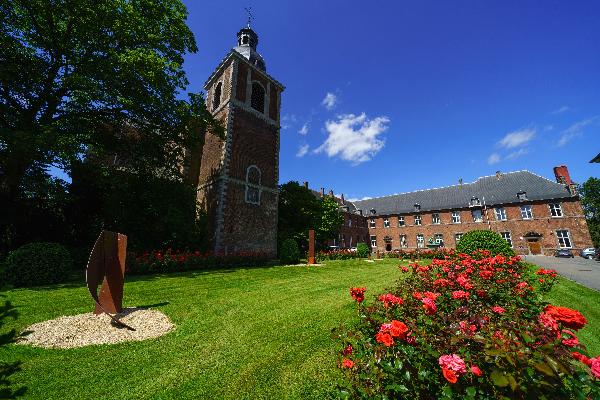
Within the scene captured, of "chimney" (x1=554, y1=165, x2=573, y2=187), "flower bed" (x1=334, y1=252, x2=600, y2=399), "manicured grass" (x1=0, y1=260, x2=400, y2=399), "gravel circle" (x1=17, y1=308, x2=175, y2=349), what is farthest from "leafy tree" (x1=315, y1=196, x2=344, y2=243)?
"chimney" (x1=554, y1=165, x2=573, y2=187)

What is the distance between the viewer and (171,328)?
5371mm

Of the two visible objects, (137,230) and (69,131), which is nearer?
(69,131)

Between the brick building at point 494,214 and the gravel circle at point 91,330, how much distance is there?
3713 cm

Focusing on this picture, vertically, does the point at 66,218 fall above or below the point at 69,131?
below

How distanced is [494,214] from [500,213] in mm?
681

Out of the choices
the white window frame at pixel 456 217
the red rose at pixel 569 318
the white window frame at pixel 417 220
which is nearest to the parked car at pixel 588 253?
the white window frame at pixel 456 217

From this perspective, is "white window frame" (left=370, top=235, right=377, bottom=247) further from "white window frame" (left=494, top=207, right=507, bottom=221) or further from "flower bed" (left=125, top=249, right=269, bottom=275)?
"flower bed" (left=125, top=249, right=269, bottom=275)

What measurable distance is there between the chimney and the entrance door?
8437 millimetres

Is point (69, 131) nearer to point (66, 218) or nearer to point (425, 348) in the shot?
point (66, 218)

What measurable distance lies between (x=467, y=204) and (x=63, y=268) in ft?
144

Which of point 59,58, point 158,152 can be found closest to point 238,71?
point 158,152

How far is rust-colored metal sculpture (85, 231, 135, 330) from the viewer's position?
19.6 feet

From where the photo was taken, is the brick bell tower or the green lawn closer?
the green lawn

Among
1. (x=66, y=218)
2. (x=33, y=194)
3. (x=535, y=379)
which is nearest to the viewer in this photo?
(x=535, y=379)
